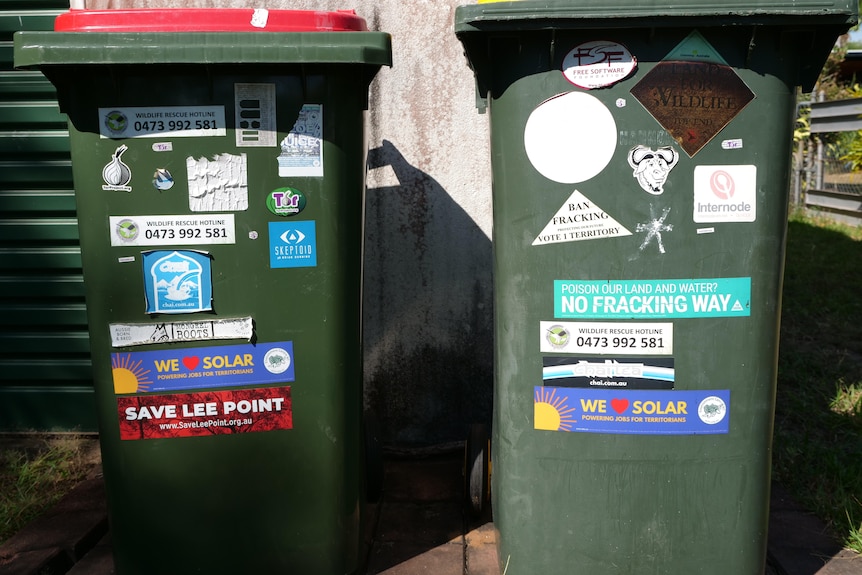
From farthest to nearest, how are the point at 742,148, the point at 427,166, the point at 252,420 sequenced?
the point at 427,166
the point at 252,420
the point at 742,148

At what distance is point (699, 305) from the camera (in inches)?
91.0

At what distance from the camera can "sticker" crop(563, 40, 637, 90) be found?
2227mm

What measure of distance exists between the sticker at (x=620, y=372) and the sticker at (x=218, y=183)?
1.14 m

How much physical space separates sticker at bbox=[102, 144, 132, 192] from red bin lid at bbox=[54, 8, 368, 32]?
0.38 m

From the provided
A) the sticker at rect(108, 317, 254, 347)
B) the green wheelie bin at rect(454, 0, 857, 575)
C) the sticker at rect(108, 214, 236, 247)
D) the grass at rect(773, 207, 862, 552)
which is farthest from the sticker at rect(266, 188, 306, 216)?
the grass at rect(773, 207, 862, 552)

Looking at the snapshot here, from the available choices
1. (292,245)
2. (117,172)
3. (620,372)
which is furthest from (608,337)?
(117,172)

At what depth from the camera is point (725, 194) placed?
7.45 ft

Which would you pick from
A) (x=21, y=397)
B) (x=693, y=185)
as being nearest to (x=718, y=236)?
(x=693, y=185)

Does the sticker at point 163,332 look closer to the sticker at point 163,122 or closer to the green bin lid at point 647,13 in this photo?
the sticker at point 163,122

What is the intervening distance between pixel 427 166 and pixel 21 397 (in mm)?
2493

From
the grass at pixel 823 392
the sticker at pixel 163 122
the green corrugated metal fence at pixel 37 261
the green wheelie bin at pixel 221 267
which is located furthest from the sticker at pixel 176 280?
the grass at pixel 823 392

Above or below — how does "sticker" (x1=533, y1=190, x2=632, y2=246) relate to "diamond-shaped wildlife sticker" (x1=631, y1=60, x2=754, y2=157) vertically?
below

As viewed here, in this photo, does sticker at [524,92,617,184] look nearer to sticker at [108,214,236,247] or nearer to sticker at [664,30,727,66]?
sticker at [664,30,727,66]

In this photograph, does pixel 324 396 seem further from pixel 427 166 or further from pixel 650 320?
pixel 427 166
